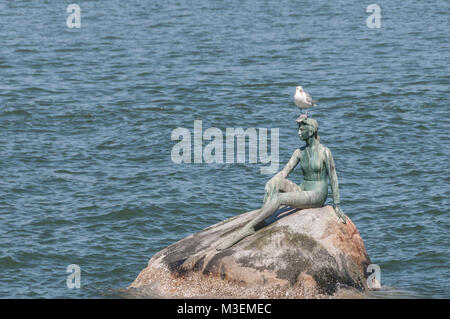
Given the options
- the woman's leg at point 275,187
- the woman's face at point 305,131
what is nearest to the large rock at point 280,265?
the woman's leg at point 275,187

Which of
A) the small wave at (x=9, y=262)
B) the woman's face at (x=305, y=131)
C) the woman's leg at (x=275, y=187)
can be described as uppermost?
the woman's face at (x=305, y=131)

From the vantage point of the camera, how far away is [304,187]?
1698 centimetres

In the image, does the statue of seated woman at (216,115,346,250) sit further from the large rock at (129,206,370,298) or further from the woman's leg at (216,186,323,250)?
the large rock at (129,206,370,298)

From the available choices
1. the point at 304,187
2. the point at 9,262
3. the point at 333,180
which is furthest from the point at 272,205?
the point at 9,262

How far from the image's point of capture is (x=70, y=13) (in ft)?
175

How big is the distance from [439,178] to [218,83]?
44.3 feet

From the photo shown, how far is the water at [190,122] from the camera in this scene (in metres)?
21.7

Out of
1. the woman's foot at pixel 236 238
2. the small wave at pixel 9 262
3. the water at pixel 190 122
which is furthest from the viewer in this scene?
the water at pixel 190 122

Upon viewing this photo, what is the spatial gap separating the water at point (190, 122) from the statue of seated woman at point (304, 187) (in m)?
2.32

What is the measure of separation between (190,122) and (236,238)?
15571mm

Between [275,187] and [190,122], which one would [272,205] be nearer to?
[275,187]

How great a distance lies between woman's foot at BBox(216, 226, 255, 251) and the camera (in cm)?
1650

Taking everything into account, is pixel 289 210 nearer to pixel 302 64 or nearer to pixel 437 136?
pixel 437 136

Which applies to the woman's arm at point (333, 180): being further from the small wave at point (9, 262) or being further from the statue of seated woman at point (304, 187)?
the small wave at point (9, 262)
